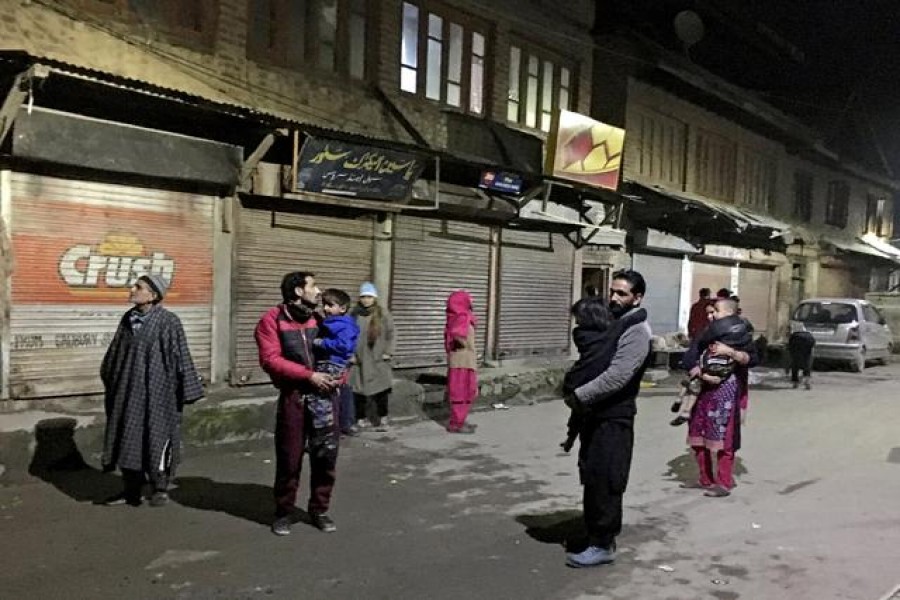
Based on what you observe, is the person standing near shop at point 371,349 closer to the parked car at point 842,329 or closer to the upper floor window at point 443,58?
the upper floor window at point 443,58

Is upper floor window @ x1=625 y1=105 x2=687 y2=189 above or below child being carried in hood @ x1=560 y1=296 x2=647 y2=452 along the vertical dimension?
above

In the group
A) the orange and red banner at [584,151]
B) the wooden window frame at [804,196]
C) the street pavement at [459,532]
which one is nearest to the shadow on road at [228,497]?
the street pavement at [459,532]

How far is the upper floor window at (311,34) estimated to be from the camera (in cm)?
1009

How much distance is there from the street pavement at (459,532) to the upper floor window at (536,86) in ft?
24.6

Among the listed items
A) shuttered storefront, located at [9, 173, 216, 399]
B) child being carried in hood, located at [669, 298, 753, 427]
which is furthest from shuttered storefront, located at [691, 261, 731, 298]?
shuttered storefront, located at [9, 173, 216, 399]

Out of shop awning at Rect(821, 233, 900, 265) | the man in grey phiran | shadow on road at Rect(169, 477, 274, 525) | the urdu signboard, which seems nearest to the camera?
the man in grey phiran

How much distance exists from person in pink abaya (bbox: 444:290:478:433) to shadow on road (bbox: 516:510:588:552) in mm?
3420

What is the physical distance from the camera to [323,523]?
5.50 metres

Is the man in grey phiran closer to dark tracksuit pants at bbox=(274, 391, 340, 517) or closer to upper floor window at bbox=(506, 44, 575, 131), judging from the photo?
dark tracksuit pants at bbox=(274, 391, 340, 517)

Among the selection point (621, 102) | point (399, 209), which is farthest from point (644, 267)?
point (399, 209)

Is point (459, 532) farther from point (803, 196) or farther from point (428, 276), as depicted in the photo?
point (803, 196)

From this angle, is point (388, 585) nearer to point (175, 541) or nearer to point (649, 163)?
point (175, 541)

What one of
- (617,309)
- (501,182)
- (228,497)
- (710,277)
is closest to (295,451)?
(228,497)

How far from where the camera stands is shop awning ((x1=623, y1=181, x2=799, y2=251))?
53.1ft
